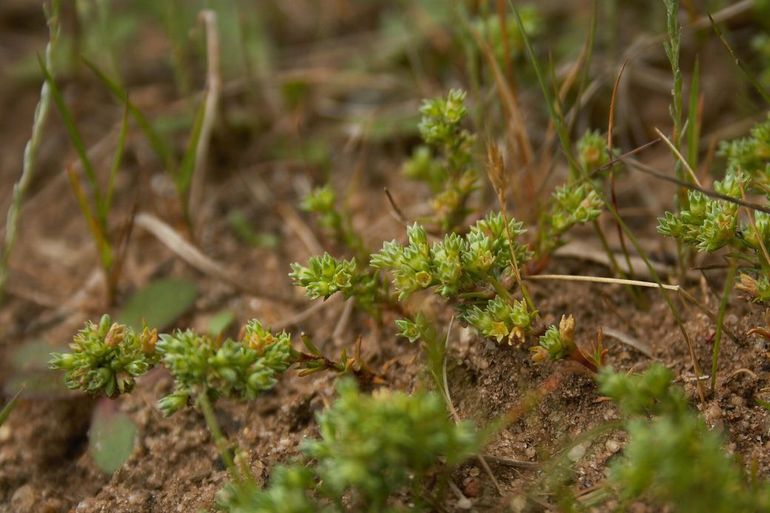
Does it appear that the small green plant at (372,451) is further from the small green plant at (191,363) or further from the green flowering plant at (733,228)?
the green flowering plant at (733,228)

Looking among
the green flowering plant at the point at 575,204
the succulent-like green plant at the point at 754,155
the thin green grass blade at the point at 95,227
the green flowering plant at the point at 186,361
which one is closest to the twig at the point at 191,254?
the thin green grass blade at the point at 95,227

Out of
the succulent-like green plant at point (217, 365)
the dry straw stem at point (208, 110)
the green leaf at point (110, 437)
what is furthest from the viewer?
the dry straw stem at point (208, 110)

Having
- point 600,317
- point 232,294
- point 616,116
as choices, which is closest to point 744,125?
point 616,116

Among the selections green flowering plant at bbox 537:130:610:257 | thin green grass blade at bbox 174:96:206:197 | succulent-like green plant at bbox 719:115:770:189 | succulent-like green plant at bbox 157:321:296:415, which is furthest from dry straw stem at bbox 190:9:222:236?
succulent-like green plant at bbox 719:115:770:189

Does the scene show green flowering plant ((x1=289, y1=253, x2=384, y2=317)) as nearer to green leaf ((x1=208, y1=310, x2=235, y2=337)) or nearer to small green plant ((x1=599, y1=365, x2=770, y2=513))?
green leaf ((x1=208, y1=310, x2=235, y2=337))

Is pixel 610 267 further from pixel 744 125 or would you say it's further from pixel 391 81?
pixel 391 81

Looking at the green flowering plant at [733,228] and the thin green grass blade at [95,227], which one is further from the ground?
the thin green grass blade at [95,227]
